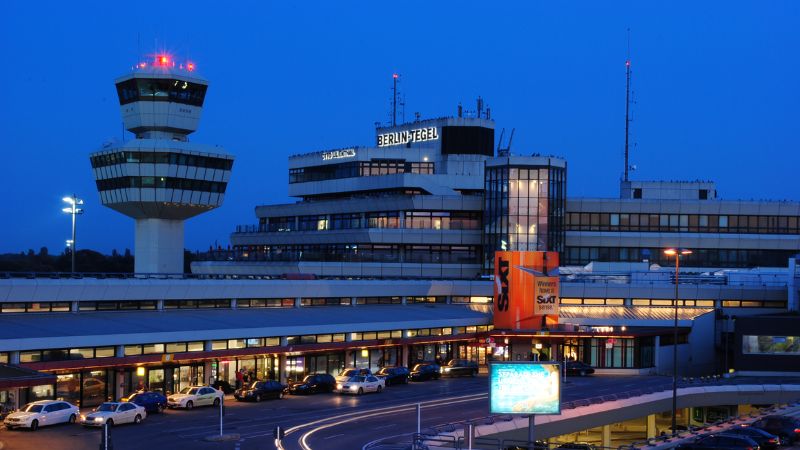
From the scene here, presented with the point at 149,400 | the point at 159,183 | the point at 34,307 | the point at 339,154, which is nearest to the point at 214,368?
the point at 149,400

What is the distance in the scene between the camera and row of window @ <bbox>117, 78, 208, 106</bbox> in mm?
87625

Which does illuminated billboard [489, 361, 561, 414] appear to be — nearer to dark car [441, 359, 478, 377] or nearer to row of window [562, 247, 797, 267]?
dark car [441, 359, 478, 377]

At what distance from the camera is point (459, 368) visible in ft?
262

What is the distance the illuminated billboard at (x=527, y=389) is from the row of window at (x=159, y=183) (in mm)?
51845

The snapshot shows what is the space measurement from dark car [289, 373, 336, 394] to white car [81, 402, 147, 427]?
15.7 meters

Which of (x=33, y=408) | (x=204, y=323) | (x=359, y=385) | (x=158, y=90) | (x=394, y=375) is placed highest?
(x=158, y=90)

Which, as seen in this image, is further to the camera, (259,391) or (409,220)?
(409,220)

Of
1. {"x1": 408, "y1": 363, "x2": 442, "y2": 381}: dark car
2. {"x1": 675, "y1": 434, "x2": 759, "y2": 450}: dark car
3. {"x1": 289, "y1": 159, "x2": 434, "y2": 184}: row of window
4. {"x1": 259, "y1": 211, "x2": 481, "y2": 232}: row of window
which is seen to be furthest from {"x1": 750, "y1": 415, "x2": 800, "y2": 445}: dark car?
{"x1": 289, "y1": 159, "x2": 434, "y2": 184}: row of window

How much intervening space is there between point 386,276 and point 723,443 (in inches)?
2131

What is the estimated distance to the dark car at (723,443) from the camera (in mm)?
47719

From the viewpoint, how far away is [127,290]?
68.1 m

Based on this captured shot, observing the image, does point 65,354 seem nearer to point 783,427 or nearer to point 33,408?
point 33,408

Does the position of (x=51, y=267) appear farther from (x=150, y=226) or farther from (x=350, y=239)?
(x=150, y=226)

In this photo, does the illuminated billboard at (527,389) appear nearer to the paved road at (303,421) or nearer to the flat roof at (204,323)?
the paved road at (303,421)
